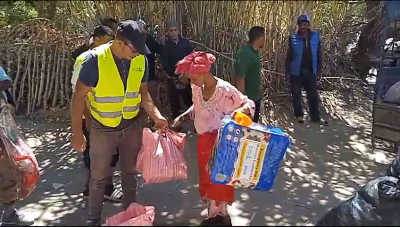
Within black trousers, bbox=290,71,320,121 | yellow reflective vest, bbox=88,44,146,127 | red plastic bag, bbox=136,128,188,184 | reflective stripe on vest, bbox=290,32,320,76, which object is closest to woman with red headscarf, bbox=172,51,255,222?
red plastic bag, bbox=136,128,188,184

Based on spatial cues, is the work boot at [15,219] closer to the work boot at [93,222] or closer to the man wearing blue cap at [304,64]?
the work boot at [93,222]

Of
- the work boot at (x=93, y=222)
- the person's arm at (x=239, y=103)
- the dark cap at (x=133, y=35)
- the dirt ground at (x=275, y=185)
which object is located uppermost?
the dark cap at (x=133, y=35)

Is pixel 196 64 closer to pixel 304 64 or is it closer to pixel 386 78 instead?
pixel 386 78

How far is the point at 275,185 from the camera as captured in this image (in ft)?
16.3

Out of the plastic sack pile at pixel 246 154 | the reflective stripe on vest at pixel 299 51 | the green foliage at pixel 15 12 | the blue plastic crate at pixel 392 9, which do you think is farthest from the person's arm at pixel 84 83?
the green foliage at pixel 15 12

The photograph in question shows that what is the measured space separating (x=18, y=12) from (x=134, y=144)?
26.7 ft

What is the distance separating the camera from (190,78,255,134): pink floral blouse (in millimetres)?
3564

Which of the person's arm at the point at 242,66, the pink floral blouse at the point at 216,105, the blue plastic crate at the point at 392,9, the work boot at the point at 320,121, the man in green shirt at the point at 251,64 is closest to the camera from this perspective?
the pink floral blouse at the point at 216,105

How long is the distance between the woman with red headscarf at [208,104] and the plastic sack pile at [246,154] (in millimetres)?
288

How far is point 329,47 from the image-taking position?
9289 mm

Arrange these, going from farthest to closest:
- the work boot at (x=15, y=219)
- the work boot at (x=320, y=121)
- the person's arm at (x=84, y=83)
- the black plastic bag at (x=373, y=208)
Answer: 1. the work boot at (x=320, y=121)
2. the work boot at (x=15, y=219)
3. the person's arm at (x=84, y=83)
4. the black plastic bag at (x=373, y=208)

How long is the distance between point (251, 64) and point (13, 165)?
9.11ft

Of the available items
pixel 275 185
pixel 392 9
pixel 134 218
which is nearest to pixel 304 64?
pixel 392 9

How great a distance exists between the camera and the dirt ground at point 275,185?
4211 millimetres
